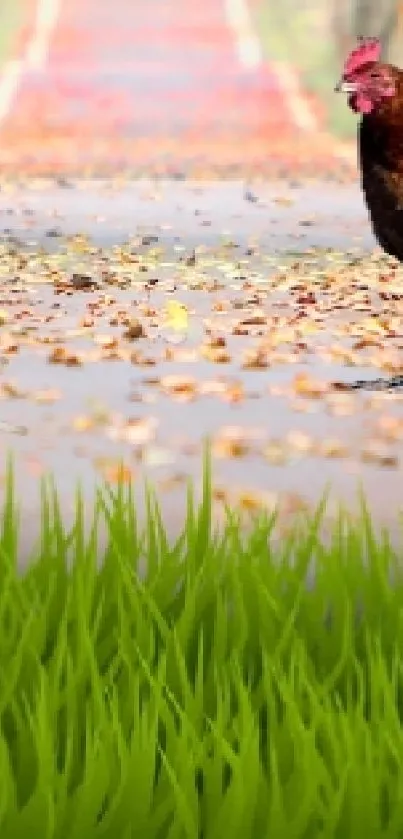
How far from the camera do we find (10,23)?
26922 mm

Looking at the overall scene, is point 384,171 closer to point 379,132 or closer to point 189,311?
point 379,132

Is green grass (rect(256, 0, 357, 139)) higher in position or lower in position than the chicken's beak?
higher

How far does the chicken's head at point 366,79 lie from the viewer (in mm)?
6152

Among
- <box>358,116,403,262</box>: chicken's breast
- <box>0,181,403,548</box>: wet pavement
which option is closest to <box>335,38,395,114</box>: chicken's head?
<box>358,116,403,262</box>: chicken's breast

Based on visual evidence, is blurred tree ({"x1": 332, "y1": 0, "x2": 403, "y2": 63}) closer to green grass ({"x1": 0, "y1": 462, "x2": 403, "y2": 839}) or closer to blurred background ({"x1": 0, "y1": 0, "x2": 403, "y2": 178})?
blurred background ({"x1": 0, "y1": 0, "x2": 403, "y2": 178})

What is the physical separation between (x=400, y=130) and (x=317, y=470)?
1.25 m

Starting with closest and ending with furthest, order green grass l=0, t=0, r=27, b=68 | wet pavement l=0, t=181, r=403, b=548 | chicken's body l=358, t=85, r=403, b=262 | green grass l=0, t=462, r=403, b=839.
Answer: green grass l=0, t=462, r=403, b=839, wet pavement l=0, t=181, r=403, b=548, chicken's body l=358, t=85, r=403, b=262, green grass l=0, t=0, r=27, b=68

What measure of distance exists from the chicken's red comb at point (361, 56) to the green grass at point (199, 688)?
2.60m

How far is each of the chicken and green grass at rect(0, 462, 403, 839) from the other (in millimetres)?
2607

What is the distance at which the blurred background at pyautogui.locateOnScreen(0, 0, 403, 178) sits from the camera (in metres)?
20.4

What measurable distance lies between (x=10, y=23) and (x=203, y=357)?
19.9 metres

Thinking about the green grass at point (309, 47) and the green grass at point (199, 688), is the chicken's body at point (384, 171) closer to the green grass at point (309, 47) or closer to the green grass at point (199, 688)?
the green grass at point (199, 688)

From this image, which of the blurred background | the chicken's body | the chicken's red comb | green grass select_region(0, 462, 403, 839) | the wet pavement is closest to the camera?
green grass select_region(0, 462, 403, 839)

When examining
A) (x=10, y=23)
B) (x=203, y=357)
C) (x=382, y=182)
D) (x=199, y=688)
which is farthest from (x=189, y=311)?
(x=10, y=23)
